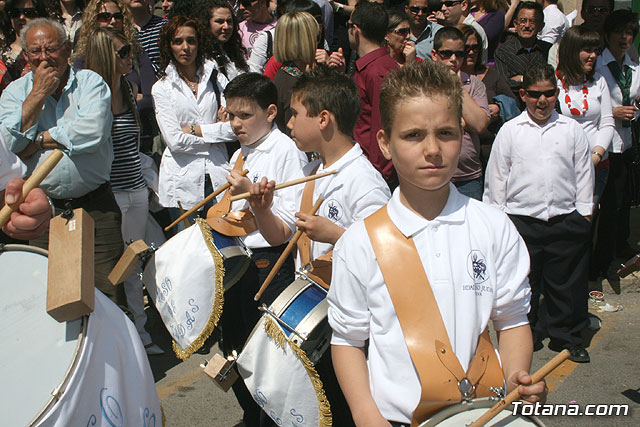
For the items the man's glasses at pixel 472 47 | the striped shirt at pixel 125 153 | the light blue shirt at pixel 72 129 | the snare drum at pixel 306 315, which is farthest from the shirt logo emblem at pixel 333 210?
the man's glasses at pixel 472 47

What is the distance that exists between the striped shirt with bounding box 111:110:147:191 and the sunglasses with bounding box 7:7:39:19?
202 centimetres

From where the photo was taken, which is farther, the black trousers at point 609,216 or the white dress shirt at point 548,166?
the black trousers at point 609,216

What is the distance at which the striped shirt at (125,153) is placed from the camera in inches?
206

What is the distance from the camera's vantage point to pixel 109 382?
7.23 feet

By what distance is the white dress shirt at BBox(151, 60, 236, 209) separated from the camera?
552cm

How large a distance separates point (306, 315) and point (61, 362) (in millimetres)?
1158

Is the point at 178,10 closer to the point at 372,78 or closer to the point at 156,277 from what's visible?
the point at 372,78

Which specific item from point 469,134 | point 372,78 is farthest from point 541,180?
point 372,78

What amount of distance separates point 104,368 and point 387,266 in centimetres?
99

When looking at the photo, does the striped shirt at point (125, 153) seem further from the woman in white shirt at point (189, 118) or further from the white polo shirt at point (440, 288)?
the white polo shirt at point (440, 288)

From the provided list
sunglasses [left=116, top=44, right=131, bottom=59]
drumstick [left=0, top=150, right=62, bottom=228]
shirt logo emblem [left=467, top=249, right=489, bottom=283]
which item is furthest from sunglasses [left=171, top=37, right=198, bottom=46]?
shirt logo emblem [left=467, top=249, right=489, bottom=283]

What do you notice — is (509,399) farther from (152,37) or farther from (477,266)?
(152,37)

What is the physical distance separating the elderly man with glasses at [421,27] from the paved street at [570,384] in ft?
10.2

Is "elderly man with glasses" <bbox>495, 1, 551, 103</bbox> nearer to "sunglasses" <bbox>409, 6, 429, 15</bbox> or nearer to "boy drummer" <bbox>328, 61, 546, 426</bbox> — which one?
"sunglasses" <bbox>409, 6, 429, 15</bbox>
